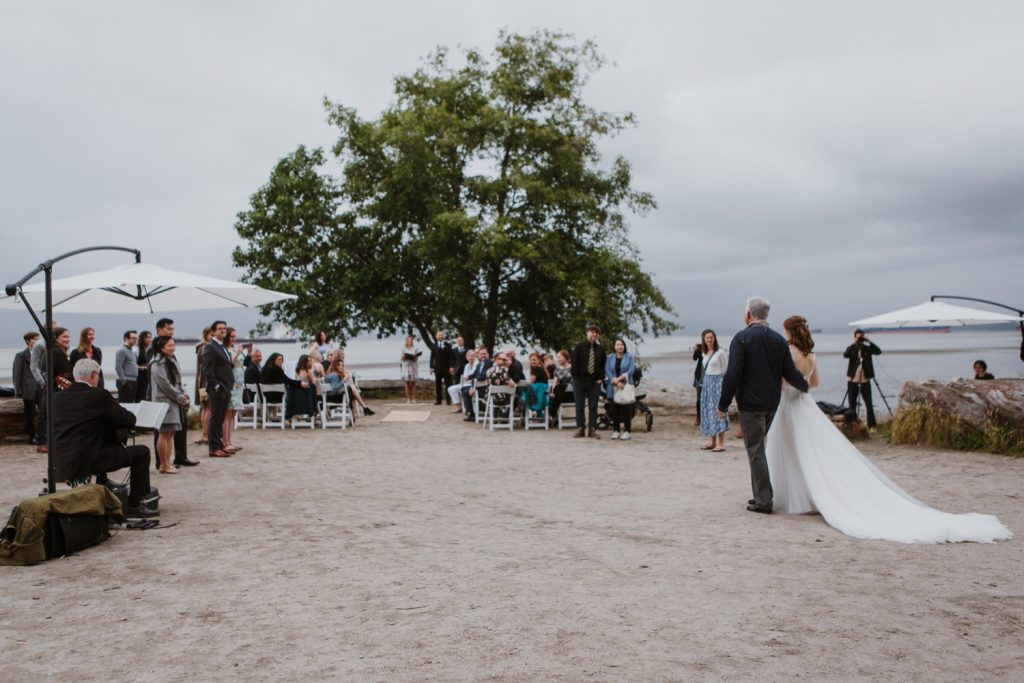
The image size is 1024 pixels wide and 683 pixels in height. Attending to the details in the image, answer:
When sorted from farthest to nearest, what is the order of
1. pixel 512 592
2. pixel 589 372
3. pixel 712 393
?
1. pixel 589 372
2. pixel 712 393
3. pixel 512 592

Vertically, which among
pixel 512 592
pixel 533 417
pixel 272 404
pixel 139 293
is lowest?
pixel 512 592

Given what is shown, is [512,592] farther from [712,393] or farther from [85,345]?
[85,345]

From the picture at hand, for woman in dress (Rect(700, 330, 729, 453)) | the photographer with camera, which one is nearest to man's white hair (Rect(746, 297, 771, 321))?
woman in dress (Rect(700, 330, 729, 453))

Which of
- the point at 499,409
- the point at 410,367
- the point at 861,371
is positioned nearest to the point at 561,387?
the point at 499,409

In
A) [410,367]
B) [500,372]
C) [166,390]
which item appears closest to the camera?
[166,390]

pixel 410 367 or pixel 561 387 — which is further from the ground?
pixel 410 367

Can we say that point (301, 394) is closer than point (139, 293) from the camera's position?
No

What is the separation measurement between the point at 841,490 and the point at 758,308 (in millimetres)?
1757

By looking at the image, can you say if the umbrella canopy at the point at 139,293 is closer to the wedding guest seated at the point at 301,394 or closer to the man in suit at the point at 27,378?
the man in suit at the point at 27,378

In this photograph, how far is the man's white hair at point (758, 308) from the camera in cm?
764

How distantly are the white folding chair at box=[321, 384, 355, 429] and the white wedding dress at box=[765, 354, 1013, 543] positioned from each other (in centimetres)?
977

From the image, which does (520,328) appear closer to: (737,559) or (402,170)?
(402,170)

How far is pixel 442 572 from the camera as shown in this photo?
5523 millimetres

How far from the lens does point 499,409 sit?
1634cm
